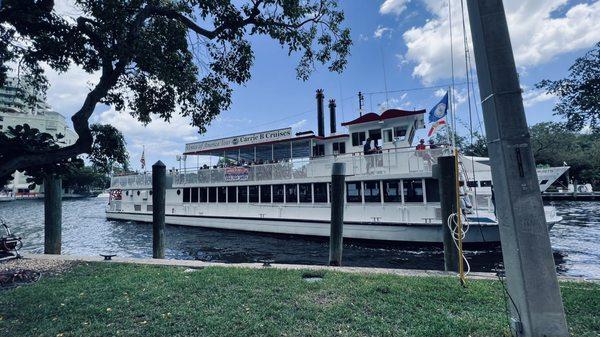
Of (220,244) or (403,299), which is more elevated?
(403,299)

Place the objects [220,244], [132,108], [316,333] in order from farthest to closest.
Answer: [220,244] → [132,108] → [316,333]

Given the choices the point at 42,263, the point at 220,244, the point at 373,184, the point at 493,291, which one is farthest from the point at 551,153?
the point at 42,263

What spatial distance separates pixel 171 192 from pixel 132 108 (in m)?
19.6

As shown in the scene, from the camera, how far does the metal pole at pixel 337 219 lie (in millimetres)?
9469

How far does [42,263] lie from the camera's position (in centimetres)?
854

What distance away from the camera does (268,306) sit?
4730mm

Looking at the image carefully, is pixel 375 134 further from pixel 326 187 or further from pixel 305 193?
pixel 305 193

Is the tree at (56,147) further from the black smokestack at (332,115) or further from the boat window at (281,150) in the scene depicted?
the black smokestack at (332,115)

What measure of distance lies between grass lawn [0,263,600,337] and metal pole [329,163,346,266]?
3.01 m

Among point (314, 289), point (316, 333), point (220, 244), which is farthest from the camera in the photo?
point (220, 244)

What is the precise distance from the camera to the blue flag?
12932mm

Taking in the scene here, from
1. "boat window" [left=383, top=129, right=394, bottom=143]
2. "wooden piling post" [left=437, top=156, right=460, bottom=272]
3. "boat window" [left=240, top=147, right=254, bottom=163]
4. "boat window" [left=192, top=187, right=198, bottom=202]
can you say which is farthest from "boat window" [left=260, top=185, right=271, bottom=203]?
"wooden piling post" [left=437, top=156, right=460, bottom=272]

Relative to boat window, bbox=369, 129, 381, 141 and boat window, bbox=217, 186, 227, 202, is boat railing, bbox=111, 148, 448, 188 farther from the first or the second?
boat window, bbox=369, 129, 381, 141

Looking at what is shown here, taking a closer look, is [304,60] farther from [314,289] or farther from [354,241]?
[354,241]
